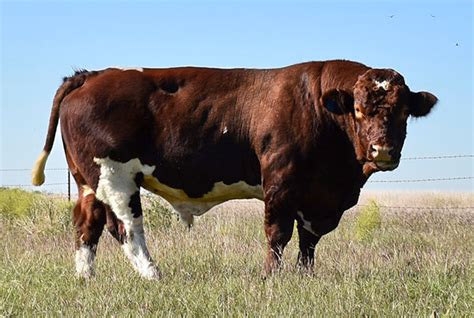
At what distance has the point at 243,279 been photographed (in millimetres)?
6949

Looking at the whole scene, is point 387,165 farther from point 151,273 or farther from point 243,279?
point 151,273

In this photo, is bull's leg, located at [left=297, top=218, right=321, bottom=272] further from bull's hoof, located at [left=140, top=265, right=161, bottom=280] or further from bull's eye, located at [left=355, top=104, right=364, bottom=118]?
bull's hoof, located at [left=140, top=265, right=161, bottom=280]

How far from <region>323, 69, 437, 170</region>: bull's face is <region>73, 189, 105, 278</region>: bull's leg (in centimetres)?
273

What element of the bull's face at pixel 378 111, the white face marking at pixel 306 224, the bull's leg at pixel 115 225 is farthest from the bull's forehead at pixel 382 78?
the bull's leg at pixel 115 225

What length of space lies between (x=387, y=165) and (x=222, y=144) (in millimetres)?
1767

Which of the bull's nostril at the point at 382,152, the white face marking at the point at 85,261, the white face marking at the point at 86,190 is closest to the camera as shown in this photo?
the bull's nostril at the point at 382,152

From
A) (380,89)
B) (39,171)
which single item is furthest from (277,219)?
(39,171)

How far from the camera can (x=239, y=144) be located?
8555 mm

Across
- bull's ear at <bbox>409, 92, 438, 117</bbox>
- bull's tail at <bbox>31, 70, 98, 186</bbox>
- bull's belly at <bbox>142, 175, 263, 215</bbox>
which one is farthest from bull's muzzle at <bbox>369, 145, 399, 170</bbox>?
bull's tail at <bbox>31, 70, 98, 186</bbox>

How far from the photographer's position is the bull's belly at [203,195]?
28.3 feet

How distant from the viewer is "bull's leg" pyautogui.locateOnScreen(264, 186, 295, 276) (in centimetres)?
812

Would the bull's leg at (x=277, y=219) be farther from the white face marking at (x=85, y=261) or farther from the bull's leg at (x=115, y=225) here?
the white face marking at (x=85, y=261)

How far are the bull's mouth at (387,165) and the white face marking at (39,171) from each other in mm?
3656

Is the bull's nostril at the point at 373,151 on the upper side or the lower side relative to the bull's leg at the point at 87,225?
upper
